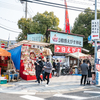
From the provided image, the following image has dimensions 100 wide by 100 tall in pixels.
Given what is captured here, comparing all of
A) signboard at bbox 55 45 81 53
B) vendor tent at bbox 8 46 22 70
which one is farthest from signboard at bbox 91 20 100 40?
signboard at bbox 55 45 81 53

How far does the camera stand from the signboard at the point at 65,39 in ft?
59.6

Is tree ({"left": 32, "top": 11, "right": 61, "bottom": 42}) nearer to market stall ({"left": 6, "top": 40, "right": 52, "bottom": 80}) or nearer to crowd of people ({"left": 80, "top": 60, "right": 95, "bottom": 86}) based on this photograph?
market stall ({"left": 6, "top": 40, "right": 52, "bottom": 80})

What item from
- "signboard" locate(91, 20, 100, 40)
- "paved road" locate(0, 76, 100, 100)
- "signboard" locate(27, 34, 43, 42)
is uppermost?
"signboard" locate(27, 34, 43, 42)

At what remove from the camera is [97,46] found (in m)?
10.3

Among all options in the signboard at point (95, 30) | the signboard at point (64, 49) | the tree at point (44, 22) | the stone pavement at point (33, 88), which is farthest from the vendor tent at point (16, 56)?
the tree at point (44, 22)

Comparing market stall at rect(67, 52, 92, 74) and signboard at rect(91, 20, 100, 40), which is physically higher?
signboard at rect(91, 20, 100, 40)

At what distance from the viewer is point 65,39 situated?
19.5m

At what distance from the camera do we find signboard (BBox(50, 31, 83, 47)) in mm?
18172

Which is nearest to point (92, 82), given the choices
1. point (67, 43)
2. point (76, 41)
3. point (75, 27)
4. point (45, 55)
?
point (45, 55)

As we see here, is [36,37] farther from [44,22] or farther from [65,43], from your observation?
[65,43]

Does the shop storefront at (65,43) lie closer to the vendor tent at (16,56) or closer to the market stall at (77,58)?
the market stall at (77,58)

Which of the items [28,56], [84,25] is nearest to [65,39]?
[28,56]

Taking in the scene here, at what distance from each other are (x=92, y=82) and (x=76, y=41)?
1151 centimetres

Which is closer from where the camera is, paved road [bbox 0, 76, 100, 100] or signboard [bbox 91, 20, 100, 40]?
paved road [bbox 0, 76, 100, 100]
